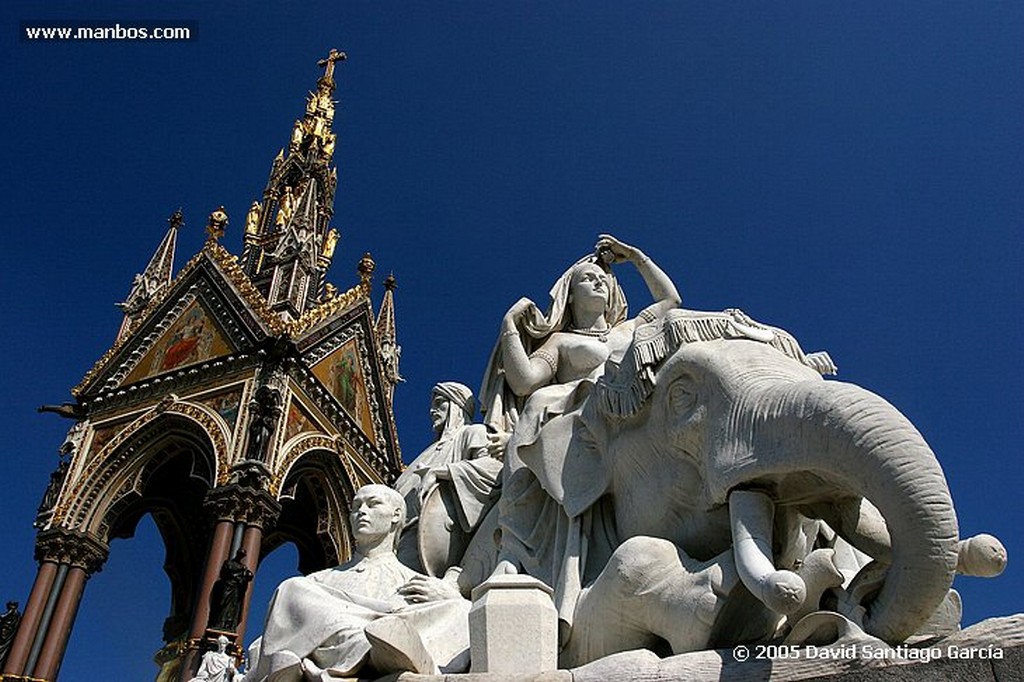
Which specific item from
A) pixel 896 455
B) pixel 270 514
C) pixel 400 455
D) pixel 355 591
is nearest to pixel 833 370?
pixel 896 455

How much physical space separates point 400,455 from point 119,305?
972 centimetres

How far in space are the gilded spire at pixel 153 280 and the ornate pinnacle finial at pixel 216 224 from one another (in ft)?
6.43

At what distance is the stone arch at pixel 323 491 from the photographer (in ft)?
70.7

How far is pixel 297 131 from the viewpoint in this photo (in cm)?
3369

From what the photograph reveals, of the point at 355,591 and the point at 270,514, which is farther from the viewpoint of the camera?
the point at 270,514

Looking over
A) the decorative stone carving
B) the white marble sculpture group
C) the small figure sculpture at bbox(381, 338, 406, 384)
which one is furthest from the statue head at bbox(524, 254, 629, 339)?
the small figure sculpture at bbox(381, 338, 406, 384)

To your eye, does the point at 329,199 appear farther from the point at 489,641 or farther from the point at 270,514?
the point at 489,641

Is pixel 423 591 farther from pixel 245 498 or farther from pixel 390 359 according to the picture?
pixel 390 359

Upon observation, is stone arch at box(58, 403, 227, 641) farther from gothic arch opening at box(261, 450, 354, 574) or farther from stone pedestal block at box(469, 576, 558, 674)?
stone pedestal block at box(469, 576, 558, 674)

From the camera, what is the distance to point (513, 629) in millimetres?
2102

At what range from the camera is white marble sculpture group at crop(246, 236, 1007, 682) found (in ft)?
6.07

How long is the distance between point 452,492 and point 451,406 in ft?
2.65

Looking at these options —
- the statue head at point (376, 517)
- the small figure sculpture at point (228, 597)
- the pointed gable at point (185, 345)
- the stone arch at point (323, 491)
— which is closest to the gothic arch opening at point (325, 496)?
the stone arch at point (323, 491)

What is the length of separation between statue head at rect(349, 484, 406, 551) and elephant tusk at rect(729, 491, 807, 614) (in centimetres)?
122
